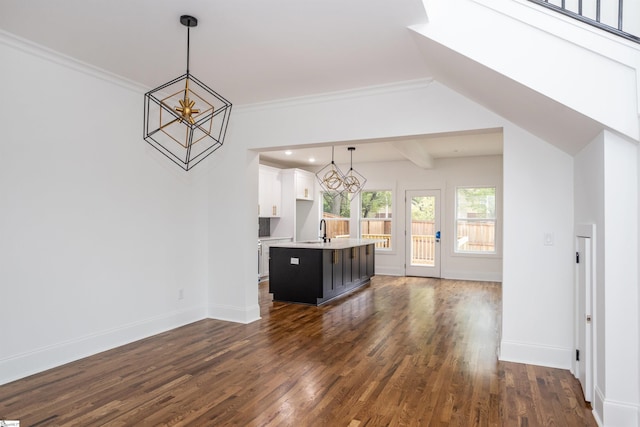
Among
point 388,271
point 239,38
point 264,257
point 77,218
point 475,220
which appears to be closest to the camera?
point 239,38

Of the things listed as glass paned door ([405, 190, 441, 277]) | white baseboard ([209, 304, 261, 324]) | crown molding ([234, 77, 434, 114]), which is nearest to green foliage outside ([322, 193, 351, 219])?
glass paned door ([405, 190, 441, 277])

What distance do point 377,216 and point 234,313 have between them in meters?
5.18

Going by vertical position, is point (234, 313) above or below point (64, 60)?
below

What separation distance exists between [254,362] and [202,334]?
3.72ft

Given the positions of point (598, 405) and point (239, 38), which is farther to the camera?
point (239, 38)

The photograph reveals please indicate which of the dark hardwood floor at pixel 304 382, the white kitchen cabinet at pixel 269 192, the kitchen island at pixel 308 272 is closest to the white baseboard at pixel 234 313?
the dark hardwood floor at pixel 304 382

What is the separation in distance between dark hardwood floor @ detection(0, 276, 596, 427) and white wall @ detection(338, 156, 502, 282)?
3844mm

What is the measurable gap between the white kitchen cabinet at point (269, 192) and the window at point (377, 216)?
207cm

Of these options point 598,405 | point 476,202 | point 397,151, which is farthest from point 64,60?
point 476,202

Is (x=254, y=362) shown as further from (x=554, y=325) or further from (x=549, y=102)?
(x=549, y=102)

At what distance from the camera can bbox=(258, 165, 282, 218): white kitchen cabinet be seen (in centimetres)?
819

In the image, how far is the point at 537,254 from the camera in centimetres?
347

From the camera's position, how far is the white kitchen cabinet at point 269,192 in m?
8.19

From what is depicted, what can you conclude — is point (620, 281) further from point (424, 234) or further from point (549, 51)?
point (424, 234)
